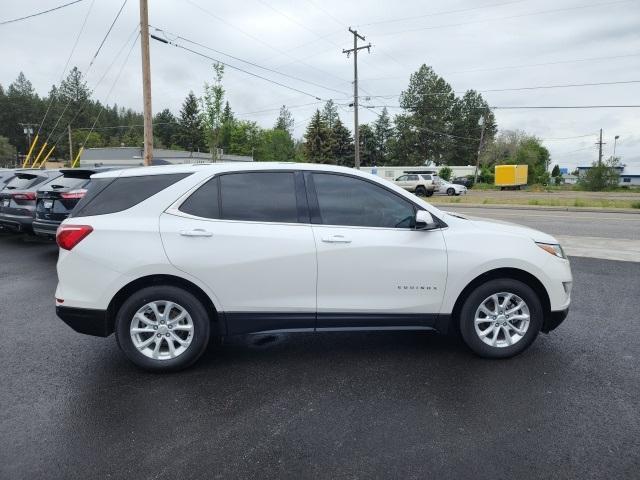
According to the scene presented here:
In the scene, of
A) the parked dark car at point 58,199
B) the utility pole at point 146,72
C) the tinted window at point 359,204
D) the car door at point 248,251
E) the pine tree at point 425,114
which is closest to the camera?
the car door at point 248,251

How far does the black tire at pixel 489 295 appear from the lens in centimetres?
412

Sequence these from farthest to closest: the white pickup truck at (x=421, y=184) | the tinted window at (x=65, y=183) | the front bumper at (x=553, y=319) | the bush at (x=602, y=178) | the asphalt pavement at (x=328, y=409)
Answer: the bush at (x=602, y=178), the white pickup truck at (x=421, y=184), the tinted window at (x=65, y=183), the front bumper at (x=553, y=319), the asphalt pavement at (x=328, y=409)

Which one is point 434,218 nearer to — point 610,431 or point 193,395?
point 610,431

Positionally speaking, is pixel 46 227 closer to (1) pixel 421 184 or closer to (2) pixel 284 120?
(1) pixel 421 184

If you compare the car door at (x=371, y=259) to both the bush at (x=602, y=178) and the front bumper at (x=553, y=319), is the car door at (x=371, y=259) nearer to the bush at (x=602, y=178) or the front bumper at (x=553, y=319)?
the front bumper at (x=553, y=319)

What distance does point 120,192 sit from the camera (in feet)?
13.4

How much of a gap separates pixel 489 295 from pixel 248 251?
2.10 meters

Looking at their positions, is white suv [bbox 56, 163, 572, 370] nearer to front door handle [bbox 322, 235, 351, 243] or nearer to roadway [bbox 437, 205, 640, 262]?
front door handle [bbox 322, 235, 351, 243]

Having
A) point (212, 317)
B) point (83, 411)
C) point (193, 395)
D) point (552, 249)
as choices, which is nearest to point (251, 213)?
point (212, 317)

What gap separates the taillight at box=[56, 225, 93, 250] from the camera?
12.8 feet

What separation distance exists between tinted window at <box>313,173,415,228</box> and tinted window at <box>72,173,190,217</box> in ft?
3.99

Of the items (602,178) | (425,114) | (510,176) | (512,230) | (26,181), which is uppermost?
(425,114)

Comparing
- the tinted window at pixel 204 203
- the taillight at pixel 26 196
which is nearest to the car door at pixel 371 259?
the tinted window at pixel 204 203

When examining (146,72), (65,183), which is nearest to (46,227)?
(65,183)
